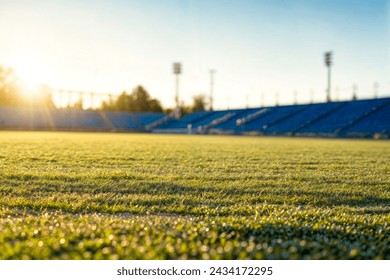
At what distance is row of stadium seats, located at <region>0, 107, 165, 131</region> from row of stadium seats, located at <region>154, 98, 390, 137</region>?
6.05 meters

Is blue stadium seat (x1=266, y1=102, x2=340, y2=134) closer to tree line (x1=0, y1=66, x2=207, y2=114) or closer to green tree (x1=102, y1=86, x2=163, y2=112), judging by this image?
tree line (x1=0, y1=66, x2=207, y2=114)

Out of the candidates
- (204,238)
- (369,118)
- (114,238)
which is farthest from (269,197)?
(369,118)

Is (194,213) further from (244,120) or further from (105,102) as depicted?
(105,102)

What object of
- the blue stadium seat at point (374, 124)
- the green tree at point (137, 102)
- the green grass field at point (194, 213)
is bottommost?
the green grass field at point (194, 213)

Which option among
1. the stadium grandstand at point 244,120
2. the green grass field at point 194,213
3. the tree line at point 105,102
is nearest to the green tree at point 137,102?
the tree line at point 105,102

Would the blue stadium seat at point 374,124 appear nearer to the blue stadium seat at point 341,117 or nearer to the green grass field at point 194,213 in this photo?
the blue stadium seat at point 341,117

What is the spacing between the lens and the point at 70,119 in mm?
72562

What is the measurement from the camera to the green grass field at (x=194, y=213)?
158 inches

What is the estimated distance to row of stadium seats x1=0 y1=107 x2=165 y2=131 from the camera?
66.2 m

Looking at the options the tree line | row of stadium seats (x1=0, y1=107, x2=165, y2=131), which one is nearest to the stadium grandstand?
row of stadium seats (x1=0, y1=107, x2=165, y2=131)

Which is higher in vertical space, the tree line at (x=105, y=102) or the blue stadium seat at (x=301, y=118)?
the tree line at (x=105, y=102)

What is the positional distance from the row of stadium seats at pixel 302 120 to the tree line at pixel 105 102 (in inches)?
838

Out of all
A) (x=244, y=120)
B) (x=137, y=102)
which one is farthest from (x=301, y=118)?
(x=137, y=102)

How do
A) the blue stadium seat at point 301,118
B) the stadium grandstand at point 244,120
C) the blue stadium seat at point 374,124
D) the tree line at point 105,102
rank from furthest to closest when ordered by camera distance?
the tree line at point 105,102, the blue stadium seat at point 301,118, the stadium grandstand at point 244,120, the blue stadium seat at point 374,124
